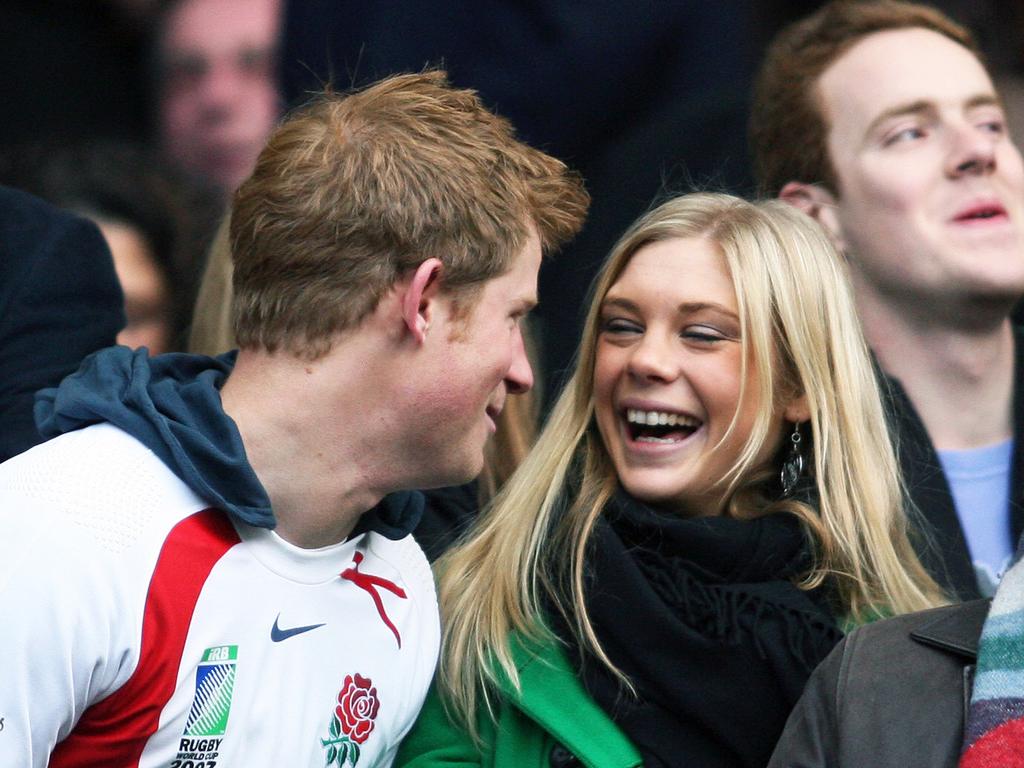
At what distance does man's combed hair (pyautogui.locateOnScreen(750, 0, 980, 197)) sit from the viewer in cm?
377

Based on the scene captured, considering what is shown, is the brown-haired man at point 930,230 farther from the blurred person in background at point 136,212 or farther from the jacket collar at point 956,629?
the blurred person in background at point 136,212

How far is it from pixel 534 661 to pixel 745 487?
1.81ft

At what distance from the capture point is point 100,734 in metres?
2.23

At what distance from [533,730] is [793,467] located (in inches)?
28.8

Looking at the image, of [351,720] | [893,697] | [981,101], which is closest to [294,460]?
[351,720]

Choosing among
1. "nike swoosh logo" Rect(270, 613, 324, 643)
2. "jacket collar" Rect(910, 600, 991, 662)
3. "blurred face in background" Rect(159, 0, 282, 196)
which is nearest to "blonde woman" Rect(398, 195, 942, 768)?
"jacket collar" Rect(910, 600, 991, 662)

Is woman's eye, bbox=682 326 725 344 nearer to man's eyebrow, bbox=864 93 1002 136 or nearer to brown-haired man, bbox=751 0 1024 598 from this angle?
brown-haired man, bbox=751 0 1024 598

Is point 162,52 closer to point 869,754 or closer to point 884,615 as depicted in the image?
point 884,615

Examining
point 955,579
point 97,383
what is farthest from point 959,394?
point 97,383

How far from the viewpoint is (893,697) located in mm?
2375

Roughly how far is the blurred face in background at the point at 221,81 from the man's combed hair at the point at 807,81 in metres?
1.67

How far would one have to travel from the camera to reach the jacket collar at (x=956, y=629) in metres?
2.37

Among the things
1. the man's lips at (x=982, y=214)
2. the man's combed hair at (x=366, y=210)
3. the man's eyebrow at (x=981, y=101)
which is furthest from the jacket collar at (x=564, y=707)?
the man's eyebrow at (x=981, y=101)

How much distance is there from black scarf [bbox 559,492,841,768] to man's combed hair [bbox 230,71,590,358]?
0.67 meters
